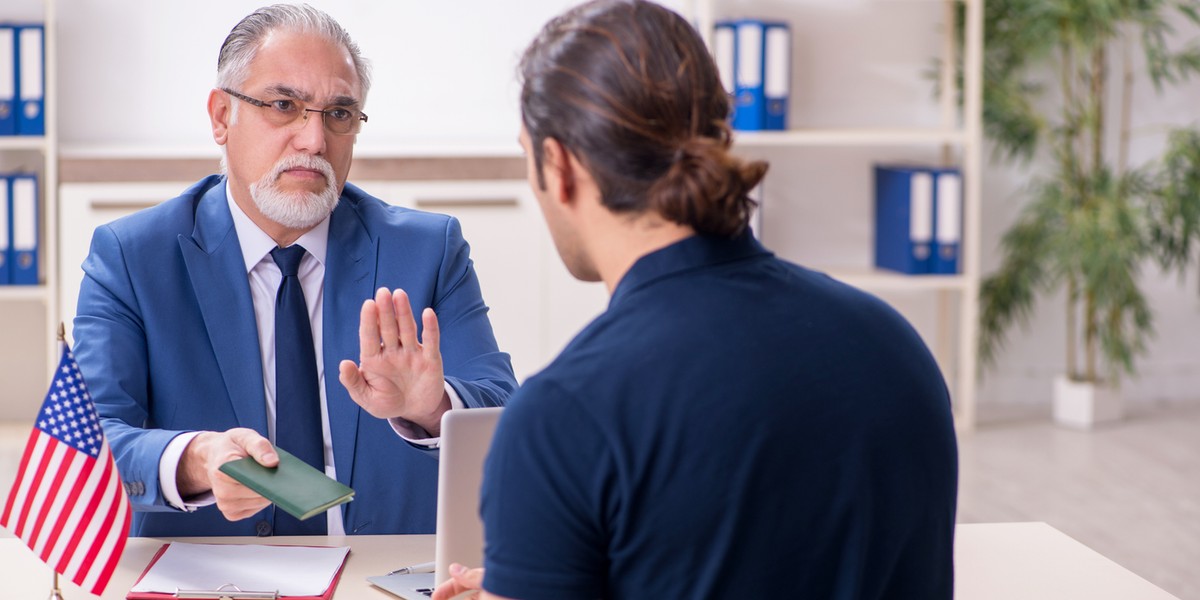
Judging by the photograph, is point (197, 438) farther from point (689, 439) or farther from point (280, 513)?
point (689, 439)

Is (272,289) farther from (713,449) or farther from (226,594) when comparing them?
(713,449)

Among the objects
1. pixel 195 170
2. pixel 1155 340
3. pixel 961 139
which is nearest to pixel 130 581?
pixel 195 170

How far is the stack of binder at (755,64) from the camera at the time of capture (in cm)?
426

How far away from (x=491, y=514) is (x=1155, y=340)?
182 inches

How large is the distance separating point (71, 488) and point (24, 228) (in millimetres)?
2854

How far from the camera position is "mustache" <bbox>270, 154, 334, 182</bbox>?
1.85 m

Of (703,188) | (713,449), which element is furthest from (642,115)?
(713,449)

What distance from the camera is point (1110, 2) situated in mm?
4301

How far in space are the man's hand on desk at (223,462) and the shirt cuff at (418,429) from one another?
0.19 m

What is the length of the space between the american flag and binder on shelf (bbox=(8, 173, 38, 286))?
2779 millimetres

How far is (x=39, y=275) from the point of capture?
4.10 metres

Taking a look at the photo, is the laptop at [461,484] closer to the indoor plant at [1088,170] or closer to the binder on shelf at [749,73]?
the binder on shelf at [749,73]

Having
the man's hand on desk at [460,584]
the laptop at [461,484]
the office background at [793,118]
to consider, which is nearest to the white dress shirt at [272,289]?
the laptop at [461,484]

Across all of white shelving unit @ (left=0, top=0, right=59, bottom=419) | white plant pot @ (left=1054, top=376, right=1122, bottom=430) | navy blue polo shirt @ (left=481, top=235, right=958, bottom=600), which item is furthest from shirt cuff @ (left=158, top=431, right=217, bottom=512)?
white plant pot @ (left=1054, top=376, right=1122, bottom=430)
